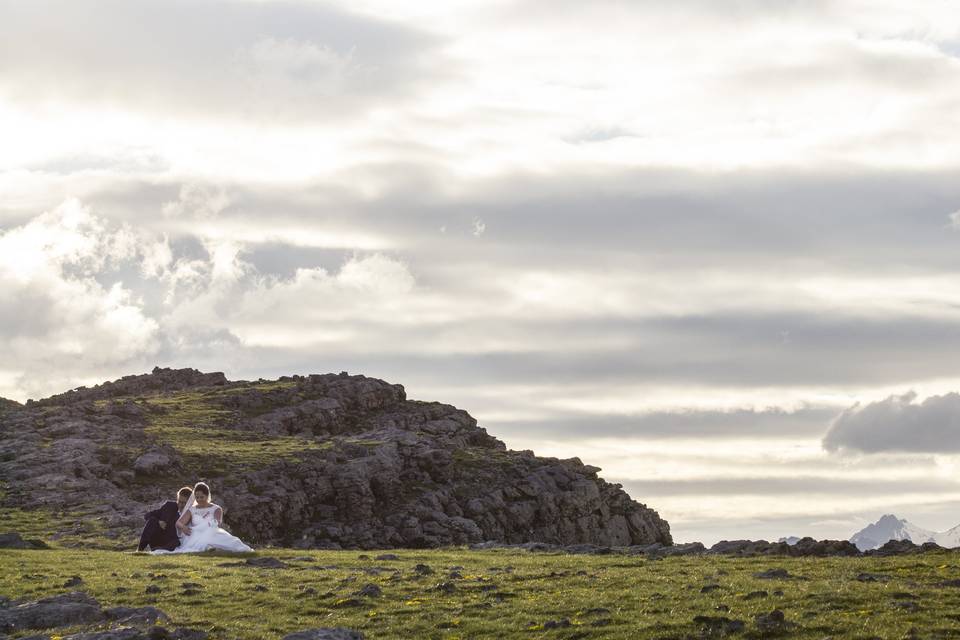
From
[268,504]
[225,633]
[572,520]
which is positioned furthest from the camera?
[572,520]

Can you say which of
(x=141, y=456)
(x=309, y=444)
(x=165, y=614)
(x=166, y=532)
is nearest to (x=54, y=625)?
(x=165, y=614)

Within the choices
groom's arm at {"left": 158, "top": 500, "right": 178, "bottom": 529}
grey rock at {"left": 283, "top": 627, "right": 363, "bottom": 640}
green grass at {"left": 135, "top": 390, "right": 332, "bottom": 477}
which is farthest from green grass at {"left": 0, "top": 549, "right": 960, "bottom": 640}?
green grass at {"left": 135, "top": 390, "right": 332, "bottom": 477}

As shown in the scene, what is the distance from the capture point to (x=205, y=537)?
218 feet

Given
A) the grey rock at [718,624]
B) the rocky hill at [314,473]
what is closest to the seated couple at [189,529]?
the rocky hill at [314,473]

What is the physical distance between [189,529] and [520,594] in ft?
96.1

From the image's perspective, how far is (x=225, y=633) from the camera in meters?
37.8

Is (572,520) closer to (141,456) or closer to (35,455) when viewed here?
(141,456)

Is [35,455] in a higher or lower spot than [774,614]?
higher

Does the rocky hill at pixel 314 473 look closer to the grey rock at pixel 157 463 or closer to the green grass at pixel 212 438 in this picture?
the grey rock at pixel 157 463

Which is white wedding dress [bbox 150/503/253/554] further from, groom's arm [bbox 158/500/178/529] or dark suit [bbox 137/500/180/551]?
groom's arm [bbox 158/500/178/529]

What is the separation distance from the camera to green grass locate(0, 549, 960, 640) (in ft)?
120

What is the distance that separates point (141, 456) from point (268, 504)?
50.5 ft

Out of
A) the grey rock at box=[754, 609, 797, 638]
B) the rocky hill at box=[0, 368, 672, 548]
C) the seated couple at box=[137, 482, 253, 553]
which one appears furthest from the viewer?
the rocky hill at box=[0, 368, 672, 548]

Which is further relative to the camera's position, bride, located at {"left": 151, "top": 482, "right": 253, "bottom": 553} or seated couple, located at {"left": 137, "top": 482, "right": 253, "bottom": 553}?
seated couple, located at {"left": 137, "top": 482, "right": 253, "bottom": 553}
